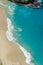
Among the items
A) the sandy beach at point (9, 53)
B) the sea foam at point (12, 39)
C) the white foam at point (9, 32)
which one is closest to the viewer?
the sandy beach at point (9, 53)

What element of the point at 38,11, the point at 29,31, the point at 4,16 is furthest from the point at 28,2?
the point at 29,31

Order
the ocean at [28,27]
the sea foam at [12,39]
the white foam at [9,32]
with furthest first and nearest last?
the white foam at [9,32]
the ocean at [28,27]
the sea foam at [12,39]

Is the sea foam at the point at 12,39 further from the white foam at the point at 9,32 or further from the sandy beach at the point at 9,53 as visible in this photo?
the sandy beach at the point at 9,53

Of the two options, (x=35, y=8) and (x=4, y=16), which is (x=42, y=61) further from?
(x=35, y=8)

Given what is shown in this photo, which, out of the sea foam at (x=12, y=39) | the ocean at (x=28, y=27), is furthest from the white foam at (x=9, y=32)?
the ocean at (x=28, y=27)

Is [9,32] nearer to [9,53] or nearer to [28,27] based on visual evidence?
[28,27]

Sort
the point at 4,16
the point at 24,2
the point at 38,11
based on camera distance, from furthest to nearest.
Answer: the point at 24,2 < the point at 38,11 < the point at 4,16

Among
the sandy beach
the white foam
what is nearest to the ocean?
the white foam

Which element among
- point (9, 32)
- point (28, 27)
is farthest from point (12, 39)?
point (28, 27)

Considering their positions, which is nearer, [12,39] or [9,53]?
[9,53]
